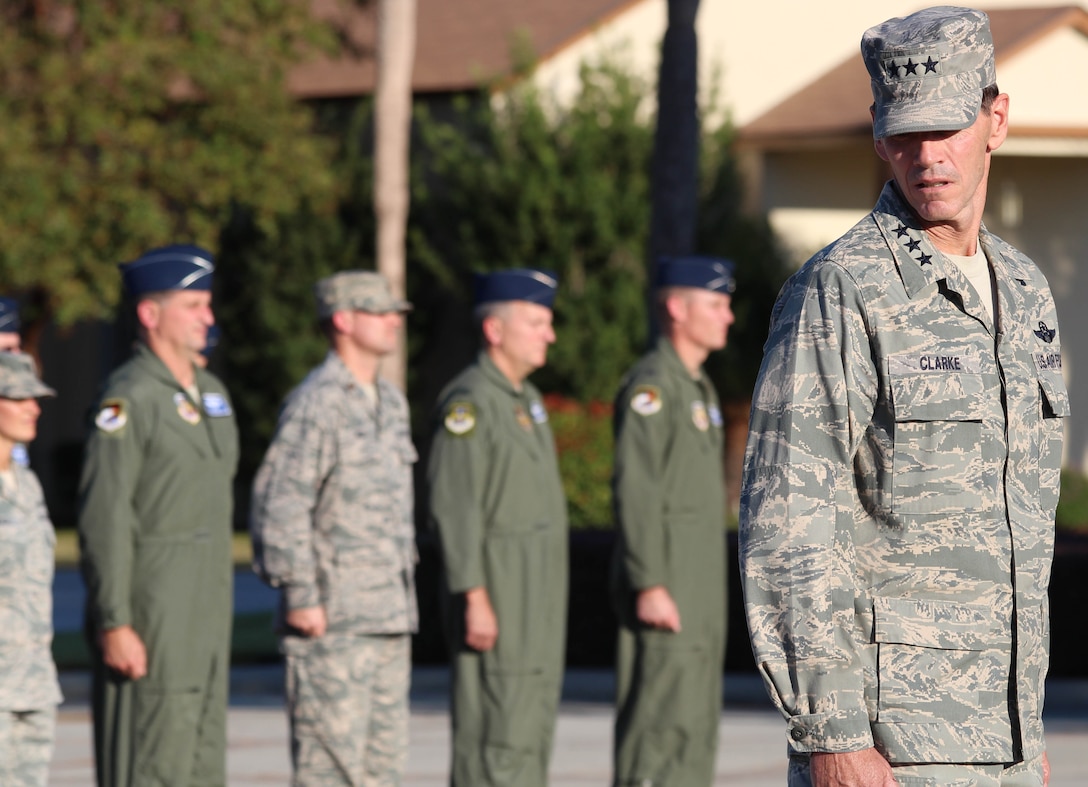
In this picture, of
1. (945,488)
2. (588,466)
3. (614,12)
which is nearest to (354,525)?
(945,488)

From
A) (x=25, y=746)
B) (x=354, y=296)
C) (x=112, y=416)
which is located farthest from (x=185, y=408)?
(x=25, y=746)

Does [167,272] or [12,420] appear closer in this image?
[12,420]

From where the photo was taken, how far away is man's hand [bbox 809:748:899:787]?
340cm

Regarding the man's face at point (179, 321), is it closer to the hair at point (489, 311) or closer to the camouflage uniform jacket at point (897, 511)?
the hair at point (489, 311)

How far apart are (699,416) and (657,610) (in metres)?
0.86

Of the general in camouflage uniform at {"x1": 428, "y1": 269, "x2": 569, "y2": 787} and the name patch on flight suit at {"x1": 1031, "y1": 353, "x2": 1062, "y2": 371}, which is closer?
the name patch on flight suit at {"x1": 1031, "y1": 353, "x2": 1062, "y2": 371}

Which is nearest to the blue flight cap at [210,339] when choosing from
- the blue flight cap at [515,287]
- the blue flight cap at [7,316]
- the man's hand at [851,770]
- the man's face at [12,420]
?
the man's face at [12,420]

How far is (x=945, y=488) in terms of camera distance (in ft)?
11.7

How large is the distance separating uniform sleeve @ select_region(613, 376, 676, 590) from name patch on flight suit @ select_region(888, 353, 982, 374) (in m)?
4.69

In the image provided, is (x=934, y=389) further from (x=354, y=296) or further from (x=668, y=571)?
(x=668, y=571)

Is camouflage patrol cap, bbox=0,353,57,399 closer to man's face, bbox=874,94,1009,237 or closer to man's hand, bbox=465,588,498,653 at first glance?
man's hand, bbox=465,588,498,653

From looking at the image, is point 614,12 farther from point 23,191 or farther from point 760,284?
point 23,191

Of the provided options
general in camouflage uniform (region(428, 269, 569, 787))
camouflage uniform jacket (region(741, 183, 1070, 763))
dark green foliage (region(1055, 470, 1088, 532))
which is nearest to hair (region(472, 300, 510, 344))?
general in camouflage uniform (region(428, 269, 569, 787))

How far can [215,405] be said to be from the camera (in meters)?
7.47
